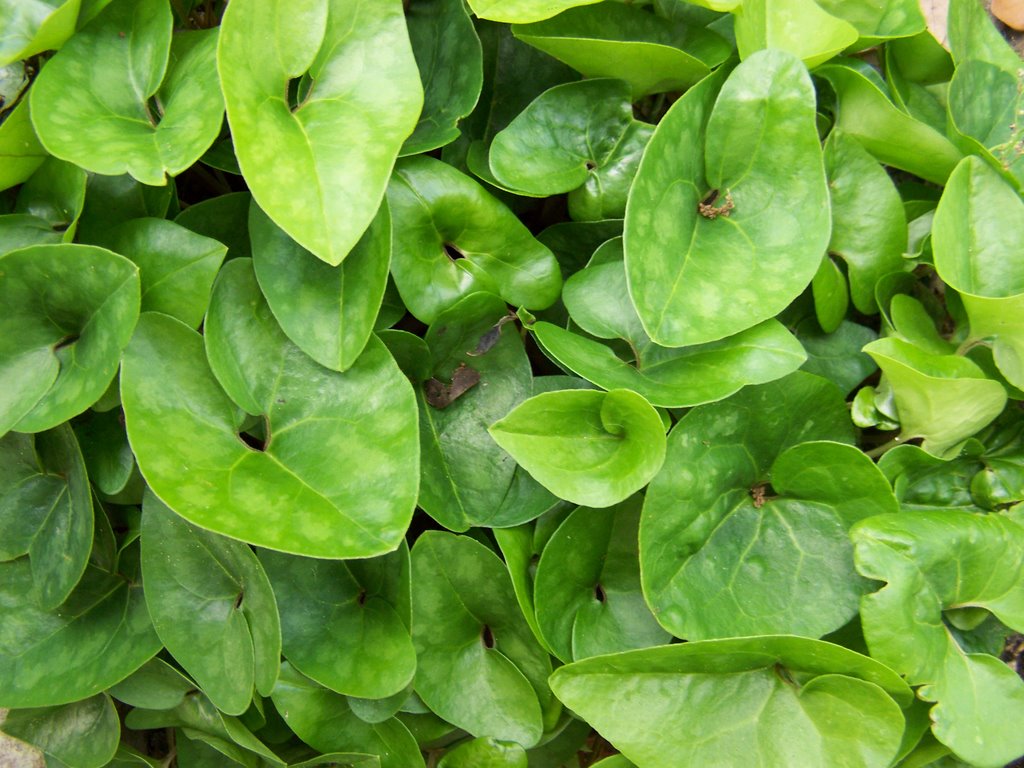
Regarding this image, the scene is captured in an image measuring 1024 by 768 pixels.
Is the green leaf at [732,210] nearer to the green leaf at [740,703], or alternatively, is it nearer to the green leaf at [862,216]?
the green leaf at [862,216]

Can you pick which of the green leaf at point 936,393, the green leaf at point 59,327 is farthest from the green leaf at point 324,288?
the green leaf at point 936,393

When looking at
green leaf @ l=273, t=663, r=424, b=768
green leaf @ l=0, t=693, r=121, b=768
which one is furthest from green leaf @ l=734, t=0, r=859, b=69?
green leaf @ l=0, t=693, r=121, b=768

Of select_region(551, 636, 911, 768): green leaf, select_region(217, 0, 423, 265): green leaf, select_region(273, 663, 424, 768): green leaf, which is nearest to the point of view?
select_region(217, 0, 423, 265): green leaf

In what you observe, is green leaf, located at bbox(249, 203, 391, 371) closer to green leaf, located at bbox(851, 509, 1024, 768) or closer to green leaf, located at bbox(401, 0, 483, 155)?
green leaf, located at bbox(401, 0, 483, 155)

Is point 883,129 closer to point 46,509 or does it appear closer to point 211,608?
point 211,608

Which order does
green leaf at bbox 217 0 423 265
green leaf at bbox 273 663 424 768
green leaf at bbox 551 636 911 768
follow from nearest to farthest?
1. green leaf at bbox 217 0 423 265
2. green leaf at bbox 551 636 911 768
3. green leaf at bbox 273 663 424 768

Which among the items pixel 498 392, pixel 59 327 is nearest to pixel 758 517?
pixel 498 392
